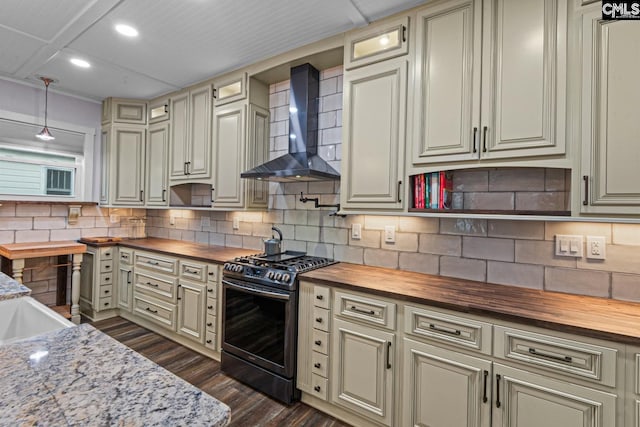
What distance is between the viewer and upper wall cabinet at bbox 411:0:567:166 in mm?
1648

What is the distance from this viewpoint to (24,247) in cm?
320

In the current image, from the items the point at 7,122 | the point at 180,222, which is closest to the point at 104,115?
the point at 7,122

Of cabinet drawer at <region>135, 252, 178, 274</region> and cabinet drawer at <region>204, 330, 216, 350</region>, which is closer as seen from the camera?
cabinet drawer at <region>204, 330, 216, 350</region>

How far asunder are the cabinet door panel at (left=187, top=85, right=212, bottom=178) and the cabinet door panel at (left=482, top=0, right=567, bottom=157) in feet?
8.27

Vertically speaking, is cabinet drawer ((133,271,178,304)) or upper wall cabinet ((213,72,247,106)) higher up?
upper wall cabinet ((213,72,247,106))

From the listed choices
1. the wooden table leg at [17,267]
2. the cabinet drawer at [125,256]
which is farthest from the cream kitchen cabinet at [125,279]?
the wooden table leg at [17,267]

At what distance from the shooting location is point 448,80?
6.37ft

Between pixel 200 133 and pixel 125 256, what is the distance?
5.46 feet

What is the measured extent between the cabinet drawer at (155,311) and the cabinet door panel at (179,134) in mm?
1356

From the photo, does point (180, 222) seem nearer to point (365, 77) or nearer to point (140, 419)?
point (365, 77)

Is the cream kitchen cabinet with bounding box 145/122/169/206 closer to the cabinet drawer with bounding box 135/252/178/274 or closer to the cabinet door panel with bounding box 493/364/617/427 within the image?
the cabinet drawer with bounding box 135/252/178/274

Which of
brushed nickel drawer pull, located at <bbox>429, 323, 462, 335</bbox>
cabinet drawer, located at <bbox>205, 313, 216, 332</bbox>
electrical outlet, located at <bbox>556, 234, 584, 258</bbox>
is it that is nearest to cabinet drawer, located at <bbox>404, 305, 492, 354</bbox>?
brushed nickel drawer pull, located at <bbox>429, 323, 462, 335</bbox>

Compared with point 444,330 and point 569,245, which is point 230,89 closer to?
point 444,330

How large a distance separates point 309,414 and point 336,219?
145 cm
